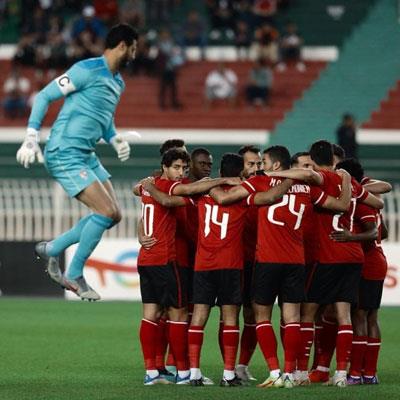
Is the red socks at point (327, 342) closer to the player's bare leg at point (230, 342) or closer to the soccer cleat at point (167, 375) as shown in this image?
the player's bare leg at point (230, 342)

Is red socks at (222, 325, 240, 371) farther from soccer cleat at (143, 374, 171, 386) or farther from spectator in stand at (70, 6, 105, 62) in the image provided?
spectator in stand at (70, 6, 105, 62)

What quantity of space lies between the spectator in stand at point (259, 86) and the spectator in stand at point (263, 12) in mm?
1872

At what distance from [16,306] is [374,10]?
15.7m

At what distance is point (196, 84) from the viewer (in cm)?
3216

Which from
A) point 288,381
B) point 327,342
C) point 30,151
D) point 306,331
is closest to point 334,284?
point 306,331

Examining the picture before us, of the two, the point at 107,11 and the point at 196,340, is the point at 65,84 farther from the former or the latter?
the point at 107,11

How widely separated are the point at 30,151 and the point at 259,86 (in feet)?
68.7

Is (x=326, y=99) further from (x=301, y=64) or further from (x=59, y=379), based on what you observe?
(x=59, y=379)

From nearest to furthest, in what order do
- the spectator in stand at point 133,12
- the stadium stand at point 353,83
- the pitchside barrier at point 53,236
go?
the pitchside barrier at point 53,236 < the stadium stand at point 353,83 < the spectator in stand at point 133,12

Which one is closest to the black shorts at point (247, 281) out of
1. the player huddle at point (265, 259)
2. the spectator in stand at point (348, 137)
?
the player huddle at point (265, 259)

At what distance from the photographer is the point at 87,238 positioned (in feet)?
36.1

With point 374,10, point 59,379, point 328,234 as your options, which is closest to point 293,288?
point 328,234

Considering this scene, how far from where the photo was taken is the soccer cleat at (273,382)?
1149 cm

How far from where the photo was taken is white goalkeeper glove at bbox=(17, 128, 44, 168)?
10.4 metres
